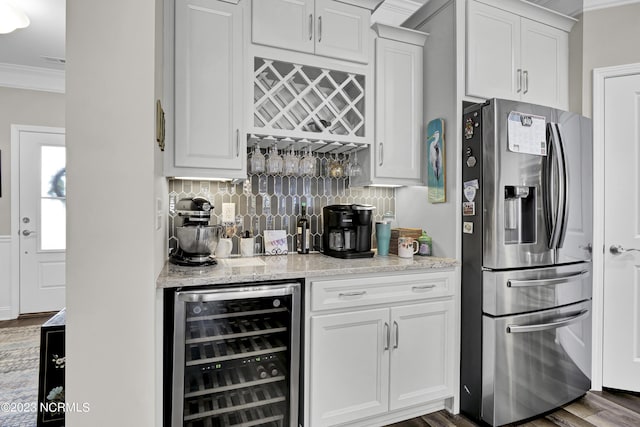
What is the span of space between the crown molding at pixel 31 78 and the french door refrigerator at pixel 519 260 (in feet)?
14.9

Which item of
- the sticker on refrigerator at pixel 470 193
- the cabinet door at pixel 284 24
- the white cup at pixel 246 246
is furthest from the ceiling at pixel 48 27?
the white cup at pixel 246 246

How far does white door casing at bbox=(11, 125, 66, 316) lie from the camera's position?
400cm

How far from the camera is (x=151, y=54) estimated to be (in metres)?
1.45

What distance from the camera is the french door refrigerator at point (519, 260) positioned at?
6.60ft

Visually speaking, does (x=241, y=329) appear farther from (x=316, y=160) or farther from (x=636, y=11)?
(x=636, y=11)

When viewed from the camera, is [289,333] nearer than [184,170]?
Yes

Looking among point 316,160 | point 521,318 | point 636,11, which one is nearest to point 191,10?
point 316,160

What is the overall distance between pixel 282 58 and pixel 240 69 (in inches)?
10.7

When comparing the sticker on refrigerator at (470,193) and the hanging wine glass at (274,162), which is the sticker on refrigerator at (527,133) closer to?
the sticker on refrigerator at (470,193)

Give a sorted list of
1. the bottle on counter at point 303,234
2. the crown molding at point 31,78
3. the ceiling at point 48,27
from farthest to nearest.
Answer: the crown molding at point 31,78, the ceiling at point 48,27, the bottle on counter at point 303,234

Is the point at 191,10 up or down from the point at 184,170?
up

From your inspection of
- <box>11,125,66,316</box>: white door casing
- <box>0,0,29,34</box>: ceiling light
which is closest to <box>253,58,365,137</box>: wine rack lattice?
<box>0,0,29,34</box>: ceiling light

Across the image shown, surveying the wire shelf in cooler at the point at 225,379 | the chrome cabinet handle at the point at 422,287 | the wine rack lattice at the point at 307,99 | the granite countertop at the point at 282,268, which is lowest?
the wire shelf in cooler at the point at 225,379

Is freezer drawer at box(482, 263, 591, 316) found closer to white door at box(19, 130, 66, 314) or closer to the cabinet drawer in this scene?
the cabinet drawer
